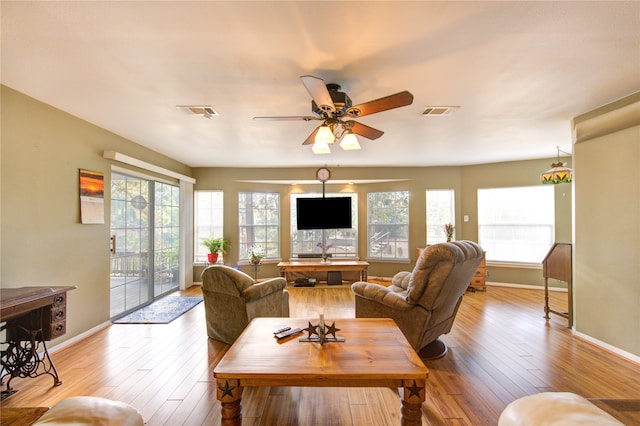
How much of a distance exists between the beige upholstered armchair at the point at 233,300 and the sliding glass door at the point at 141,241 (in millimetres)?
1804

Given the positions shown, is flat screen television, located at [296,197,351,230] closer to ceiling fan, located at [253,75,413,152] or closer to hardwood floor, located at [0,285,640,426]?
hardwood floor, located at [0,285,640,426]

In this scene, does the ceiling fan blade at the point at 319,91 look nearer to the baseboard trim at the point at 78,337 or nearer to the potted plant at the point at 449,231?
the baseboard trim at the point at 78,337

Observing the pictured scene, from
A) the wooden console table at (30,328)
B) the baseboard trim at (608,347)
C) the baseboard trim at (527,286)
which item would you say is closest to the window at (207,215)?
the wooden console table at (30,328)

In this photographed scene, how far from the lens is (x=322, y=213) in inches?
241

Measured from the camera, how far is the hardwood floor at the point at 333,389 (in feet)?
6.61

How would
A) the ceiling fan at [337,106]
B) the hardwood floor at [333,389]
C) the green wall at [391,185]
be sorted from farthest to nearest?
the green wall at [391,185]
the hardwood floor at [333,389]
the ceiling fan at [337,106]

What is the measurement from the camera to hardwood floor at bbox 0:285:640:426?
Result: 79.4 inches

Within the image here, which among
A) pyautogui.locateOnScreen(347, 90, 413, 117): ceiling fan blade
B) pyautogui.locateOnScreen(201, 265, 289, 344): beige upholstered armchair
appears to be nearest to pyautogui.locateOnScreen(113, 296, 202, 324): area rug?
pyautogui.locateOnScreen(201, 265, 289, 344): beige upholstered armchair

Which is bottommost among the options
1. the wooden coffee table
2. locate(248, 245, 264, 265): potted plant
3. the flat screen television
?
the wooden coffee table

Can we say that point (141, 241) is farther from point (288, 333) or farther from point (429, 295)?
point (429, 295)

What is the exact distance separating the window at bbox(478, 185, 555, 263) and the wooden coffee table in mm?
5010

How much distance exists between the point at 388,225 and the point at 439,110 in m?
3.71

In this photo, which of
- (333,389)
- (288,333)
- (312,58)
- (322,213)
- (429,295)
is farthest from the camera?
(322,213)

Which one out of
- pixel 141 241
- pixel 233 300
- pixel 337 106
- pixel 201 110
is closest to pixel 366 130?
pixel 337 106
